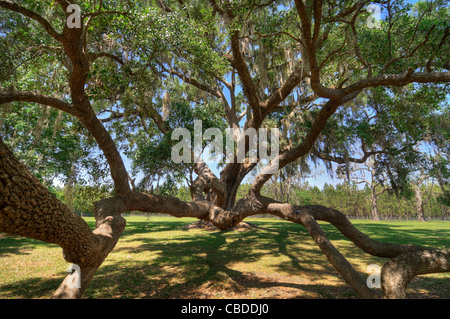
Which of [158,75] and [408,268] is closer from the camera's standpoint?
[408,268]

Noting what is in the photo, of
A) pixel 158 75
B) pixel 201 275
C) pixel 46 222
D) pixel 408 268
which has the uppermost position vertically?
pixel 158 75

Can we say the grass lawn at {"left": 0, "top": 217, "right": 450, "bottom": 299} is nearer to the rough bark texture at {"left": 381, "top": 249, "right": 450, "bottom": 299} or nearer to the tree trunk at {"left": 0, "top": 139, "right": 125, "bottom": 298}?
the rough bark texture at {"left": 381, "top": 249, "right": 450, "bottom": 299}

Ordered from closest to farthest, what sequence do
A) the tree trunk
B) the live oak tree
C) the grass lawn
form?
the tree trunk
the live oak tree
the grass lawn

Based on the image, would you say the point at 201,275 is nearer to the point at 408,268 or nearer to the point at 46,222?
the point at 46,222

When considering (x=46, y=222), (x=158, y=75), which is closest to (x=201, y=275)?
(x=46, y=222)

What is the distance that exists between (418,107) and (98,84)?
8.41m

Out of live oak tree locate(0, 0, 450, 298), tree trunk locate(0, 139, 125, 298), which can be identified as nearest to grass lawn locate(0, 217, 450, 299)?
live oak tree locate(0, 0, 450, 298)

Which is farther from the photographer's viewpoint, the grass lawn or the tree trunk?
the grass lawn

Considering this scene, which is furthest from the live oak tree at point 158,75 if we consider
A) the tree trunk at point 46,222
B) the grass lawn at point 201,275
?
the grass lawn at point 201,275

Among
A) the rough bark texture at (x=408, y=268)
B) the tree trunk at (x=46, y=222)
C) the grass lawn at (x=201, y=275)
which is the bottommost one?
the grass lawn at (x=201, y=275)

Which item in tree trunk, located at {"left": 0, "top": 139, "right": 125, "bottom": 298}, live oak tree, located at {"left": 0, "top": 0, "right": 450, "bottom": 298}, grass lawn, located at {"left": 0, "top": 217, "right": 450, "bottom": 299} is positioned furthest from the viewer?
grass lawn, located at {"left": 0, "top": 217, "right": 450, "bottom": 299}

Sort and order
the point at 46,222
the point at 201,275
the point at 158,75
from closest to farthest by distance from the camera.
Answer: the point at 46,222 < the point at 201,275 < the point at 158,75

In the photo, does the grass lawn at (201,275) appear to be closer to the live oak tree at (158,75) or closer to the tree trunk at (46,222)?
the live oak tree at (158,75)
